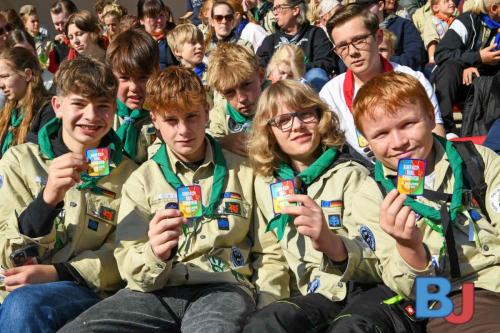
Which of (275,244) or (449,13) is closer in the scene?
(275,244)

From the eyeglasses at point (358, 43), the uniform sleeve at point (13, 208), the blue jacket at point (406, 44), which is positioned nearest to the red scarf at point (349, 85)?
the eyeglasses at point (358, 43)

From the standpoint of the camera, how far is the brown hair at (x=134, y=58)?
16.4ft

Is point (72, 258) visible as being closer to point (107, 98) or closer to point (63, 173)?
point (63, 173)

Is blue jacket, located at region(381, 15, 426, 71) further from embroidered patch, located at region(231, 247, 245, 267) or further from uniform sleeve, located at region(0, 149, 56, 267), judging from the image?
uniform sleeve, located at region(0, 149, 56, 267)

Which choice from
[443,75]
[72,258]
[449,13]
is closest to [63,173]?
[72,258]

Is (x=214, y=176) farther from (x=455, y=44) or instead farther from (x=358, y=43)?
(x=455, y=44)

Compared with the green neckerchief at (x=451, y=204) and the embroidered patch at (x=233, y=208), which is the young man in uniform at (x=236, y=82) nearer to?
the embroidered patch at (x=233, y=208)

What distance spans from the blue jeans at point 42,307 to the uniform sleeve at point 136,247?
289 mm

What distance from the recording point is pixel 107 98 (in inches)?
169

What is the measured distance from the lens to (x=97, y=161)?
12.9 ft

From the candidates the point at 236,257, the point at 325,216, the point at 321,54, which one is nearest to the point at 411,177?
the point at 325,216

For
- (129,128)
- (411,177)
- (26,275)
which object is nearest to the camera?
(411,177)

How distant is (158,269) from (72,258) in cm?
79

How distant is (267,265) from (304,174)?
55 centimetres
